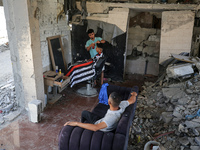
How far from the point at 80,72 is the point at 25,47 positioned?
159 centimetres

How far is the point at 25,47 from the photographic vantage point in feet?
13.8

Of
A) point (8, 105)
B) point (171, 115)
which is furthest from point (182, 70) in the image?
point (8, 105)

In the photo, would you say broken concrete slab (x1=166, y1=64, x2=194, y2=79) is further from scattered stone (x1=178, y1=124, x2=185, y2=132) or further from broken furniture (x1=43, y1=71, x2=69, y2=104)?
broken furniture (x1=43, y1=71, x2=69, y2=104)

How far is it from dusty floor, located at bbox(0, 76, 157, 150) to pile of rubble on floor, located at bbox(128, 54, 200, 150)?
1477 millimetres

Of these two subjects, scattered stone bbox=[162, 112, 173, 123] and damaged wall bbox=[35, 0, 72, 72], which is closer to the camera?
scattered stone bbox=[162, 112, 173, 123]

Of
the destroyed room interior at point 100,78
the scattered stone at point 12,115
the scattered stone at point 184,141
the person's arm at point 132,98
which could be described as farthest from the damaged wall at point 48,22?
the scattered stone at point 184,141

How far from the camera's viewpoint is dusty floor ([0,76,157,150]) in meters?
3.60

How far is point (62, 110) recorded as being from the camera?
4.83 metres

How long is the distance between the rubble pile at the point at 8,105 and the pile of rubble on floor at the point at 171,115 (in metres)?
2.88

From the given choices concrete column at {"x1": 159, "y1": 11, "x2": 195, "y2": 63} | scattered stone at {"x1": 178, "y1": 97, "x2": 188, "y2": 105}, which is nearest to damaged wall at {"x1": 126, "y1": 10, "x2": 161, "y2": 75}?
concrete column at {"x1": 159, "y1": 11, "x2": 195, "y2": 63}

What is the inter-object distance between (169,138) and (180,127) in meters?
0.29

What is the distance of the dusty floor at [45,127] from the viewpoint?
3.60 metres

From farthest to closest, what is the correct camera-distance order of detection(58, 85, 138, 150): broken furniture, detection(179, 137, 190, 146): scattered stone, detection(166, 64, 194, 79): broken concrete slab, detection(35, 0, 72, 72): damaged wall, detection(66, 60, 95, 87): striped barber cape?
1. detection(66, 60, 95, 87): striped barber cape
2. detection(166, 64, 194, 79): broken concrete slab
3. detection(35, 0, 72, 72): damaged wall
4. detection(179, 137, 190, 146): scattered stone
5. detection(58, 85, 138, 150): broken furniture

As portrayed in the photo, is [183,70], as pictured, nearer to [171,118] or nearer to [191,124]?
[171,118]
